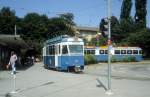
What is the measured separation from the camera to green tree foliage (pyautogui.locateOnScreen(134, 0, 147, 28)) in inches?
3329

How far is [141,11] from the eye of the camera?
84625 millimetres

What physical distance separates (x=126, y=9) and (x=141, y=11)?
561cm

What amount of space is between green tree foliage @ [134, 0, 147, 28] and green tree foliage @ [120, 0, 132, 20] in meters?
3.00

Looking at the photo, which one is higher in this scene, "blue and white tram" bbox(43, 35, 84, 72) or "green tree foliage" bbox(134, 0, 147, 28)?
"green tree foliage" bbox(134, 0, 147, 28)

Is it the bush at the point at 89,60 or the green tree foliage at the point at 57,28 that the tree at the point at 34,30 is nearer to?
the green tree foliage at the point at 57,28

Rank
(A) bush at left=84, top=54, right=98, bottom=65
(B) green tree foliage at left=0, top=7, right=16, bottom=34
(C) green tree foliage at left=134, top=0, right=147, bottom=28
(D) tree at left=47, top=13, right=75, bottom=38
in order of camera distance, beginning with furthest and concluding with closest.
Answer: (D) tree at left=47, top=13, right=75, bottom=38, (B) green tree foliage at left=0, top=7, right=16, bottom=34, (C) green tree foliage at left=134, top=0, right=147, bottom=28, (A) bush at left=84, top=54, right=98, bottom=65

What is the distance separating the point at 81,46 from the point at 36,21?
195 ft

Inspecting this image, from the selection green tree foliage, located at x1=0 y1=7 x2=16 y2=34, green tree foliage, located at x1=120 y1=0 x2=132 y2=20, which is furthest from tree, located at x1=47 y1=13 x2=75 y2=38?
green tree foliage, located at x1=120 y1=0 x2=132 y2=20

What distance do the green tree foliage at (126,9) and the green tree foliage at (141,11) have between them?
300cm

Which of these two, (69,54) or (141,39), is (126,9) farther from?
(69,54)

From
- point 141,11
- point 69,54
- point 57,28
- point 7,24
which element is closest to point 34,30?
point 7,24

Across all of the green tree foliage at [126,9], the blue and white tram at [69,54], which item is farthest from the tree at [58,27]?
the blue and white tram at [69,54]

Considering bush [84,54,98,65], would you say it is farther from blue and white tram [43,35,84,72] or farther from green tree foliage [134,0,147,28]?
green tree foliage [134,0,147,28]

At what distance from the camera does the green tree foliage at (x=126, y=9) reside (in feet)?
291
